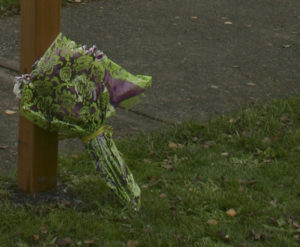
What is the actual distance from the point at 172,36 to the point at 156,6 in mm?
1113

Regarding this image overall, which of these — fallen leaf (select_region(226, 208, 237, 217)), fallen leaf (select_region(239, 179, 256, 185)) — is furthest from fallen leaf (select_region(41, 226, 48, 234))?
fallen leaf (select_region(239, 179, 256, 185))

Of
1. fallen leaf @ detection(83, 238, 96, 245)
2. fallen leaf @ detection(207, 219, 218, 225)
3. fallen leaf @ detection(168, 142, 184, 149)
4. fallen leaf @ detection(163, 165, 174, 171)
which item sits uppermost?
fallen leaf @ detection(207, 219, 218, 225)

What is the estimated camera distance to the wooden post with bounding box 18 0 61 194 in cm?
403

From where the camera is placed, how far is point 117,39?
24.4 feet

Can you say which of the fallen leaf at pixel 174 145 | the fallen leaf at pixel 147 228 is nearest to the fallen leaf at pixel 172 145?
the fallen leaf at pixel 174 145

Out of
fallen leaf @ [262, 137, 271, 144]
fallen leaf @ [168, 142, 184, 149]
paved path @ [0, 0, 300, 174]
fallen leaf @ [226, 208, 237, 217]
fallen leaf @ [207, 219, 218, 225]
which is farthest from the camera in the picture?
paved path @ [0, 0, 300, 174]

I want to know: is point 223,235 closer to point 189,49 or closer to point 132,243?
point 132,243

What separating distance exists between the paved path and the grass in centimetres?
40

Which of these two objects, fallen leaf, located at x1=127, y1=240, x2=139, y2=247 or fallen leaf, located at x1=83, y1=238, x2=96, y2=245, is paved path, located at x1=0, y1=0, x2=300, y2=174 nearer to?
fallen leaf, located at x1=83, y1=238, x2=96, y2=245

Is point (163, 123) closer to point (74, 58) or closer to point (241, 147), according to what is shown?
point (241, 147)

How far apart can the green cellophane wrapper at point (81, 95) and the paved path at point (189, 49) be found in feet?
3.06

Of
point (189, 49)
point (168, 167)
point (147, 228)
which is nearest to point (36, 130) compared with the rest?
point (147, 228)

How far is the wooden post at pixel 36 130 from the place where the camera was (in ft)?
13.2

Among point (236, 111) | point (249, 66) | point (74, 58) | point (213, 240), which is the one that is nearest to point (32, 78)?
point (74, 58)
